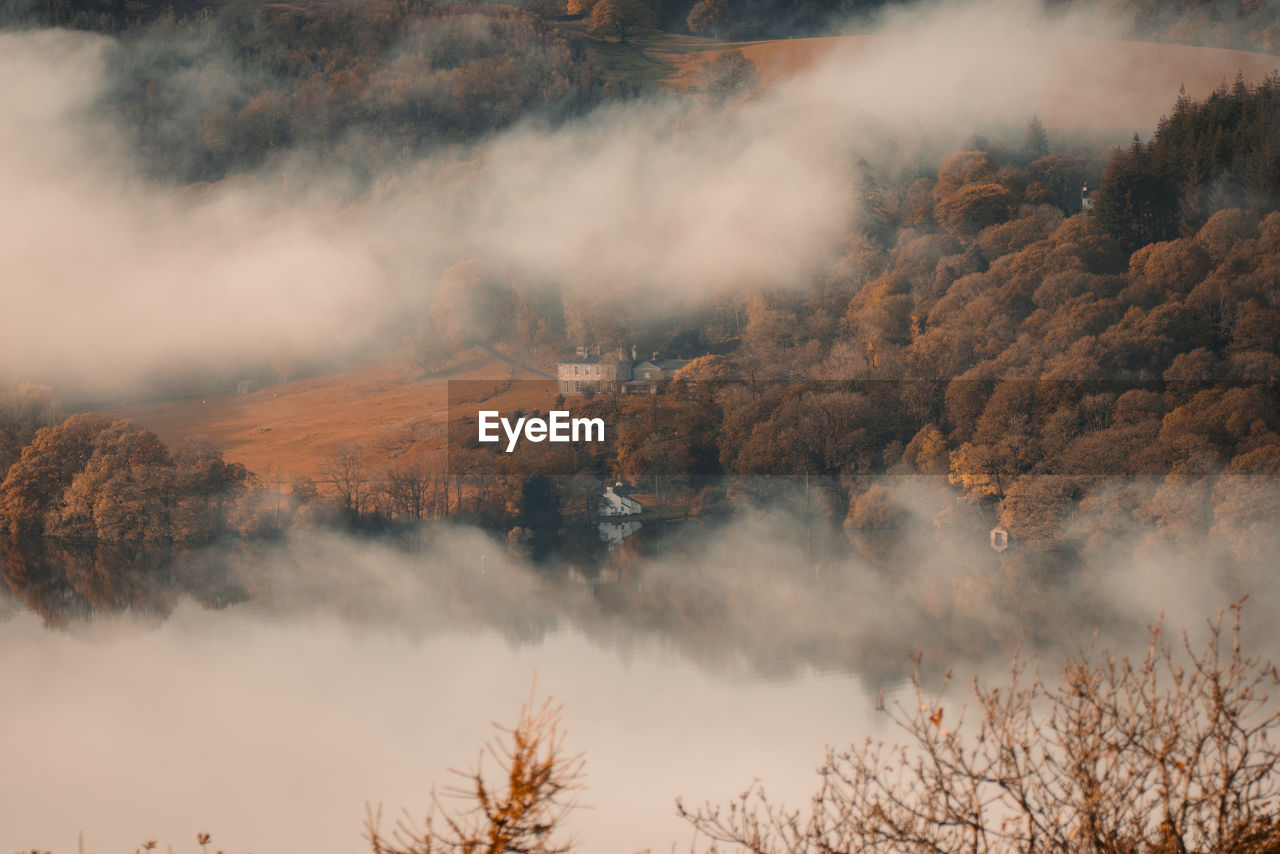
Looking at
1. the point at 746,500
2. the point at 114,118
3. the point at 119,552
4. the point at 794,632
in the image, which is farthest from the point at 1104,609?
the point at 114,118

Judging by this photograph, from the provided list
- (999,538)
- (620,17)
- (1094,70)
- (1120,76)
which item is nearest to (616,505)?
(999,538)

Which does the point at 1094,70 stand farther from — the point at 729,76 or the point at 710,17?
the point at 710,17

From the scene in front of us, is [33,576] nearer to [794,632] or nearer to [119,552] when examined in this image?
[119,552]

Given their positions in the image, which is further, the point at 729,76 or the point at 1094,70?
the point at 729,76

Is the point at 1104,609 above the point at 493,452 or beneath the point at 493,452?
beneath

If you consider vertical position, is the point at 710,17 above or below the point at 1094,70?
above

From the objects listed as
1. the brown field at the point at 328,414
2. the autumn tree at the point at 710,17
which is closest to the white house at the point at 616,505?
the brown field at the point at 328,414
